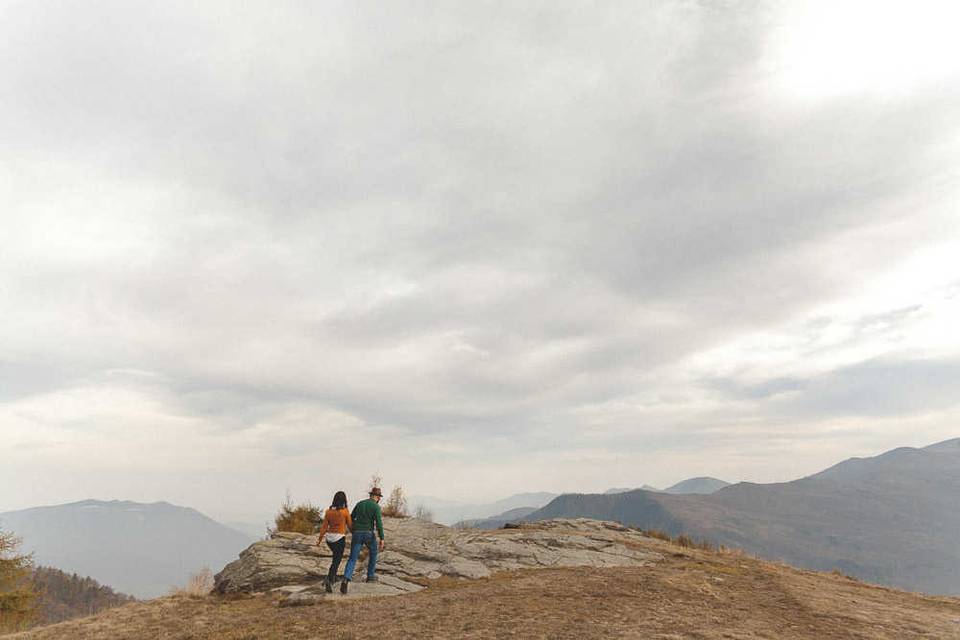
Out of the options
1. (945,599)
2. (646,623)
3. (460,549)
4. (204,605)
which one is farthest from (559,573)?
Result: (945,599)

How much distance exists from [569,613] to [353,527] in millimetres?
6737

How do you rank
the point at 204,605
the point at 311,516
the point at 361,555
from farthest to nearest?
the point at 311,516
the point at 361,555
the point at 204,605

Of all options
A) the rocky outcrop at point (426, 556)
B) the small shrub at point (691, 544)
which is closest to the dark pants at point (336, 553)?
the rocky outcrop at point (426, 556)

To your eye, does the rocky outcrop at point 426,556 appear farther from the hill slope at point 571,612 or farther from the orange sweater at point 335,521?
the orange sweater at point 335,521

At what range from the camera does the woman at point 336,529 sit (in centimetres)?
1415

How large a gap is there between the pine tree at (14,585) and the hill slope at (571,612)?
30.2 meters

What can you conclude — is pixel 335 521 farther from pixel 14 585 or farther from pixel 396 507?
pixel 14 585

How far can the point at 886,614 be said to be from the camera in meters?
12.9

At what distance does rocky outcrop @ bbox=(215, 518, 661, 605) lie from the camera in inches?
594

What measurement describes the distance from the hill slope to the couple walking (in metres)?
1.24

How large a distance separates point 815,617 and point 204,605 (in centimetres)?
1526

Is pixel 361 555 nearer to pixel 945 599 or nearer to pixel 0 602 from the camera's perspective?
pixel 945 599

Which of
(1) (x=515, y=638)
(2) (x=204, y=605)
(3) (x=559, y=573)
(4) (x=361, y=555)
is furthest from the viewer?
(4) (x=361, y=555)

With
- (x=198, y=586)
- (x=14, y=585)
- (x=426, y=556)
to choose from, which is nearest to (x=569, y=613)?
(x=426, y=556)
